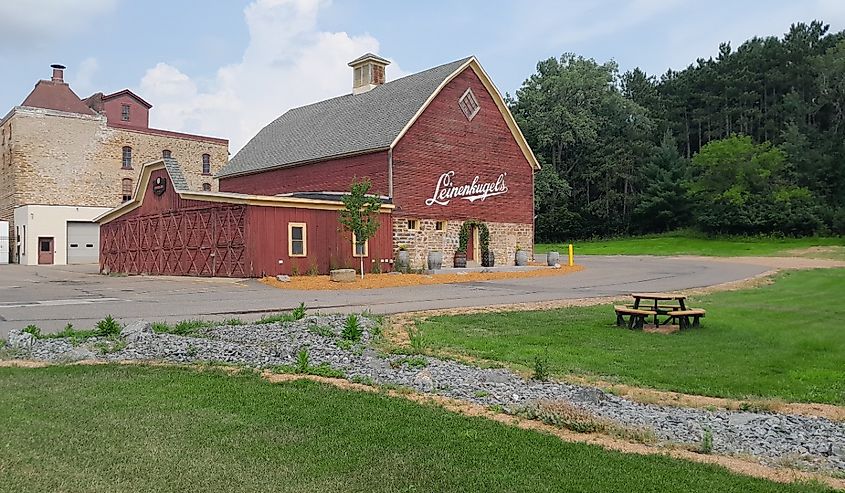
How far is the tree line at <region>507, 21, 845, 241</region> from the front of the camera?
1970 inches

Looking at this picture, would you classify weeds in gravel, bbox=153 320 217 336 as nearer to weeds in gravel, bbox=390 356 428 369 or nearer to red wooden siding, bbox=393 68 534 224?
weeds in gravel, bbox=390 356 428 369

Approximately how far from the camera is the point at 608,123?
6072 cm

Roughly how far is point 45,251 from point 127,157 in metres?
8.38

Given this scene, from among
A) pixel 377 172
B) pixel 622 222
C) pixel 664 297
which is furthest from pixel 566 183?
pixel 664 297

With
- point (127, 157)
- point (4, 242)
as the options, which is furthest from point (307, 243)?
point (4, 242)

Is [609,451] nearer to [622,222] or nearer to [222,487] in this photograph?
[222,487]

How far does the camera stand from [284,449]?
502 cm

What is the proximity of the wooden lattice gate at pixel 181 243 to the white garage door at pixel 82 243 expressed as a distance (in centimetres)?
1346

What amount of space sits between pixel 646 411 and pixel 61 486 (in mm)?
5129

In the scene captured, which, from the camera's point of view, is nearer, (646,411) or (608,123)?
(646,411)

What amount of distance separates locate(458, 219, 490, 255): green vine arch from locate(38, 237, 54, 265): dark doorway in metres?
27.1

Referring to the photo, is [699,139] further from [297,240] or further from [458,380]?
[458,380]

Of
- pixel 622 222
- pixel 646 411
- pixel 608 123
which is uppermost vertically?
pixel 608 123

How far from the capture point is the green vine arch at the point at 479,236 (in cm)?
2980
